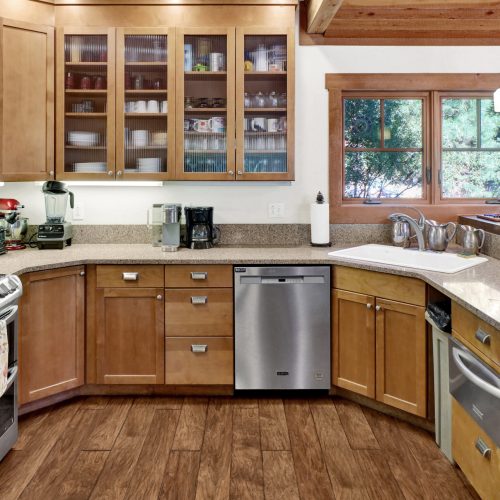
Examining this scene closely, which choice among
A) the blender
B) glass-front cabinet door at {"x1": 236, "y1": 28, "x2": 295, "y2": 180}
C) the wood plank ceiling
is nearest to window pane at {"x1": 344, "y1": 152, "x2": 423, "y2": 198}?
glass-front cabinet door at {"x1": 236, "y1": 28, "x2": 295, "y2": 180}

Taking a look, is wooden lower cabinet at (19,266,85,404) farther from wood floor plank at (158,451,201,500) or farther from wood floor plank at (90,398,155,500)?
wood floor plank at (158,451,201,500)

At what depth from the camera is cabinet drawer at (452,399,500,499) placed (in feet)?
5.65

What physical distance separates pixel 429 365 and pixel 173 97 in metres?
2.17

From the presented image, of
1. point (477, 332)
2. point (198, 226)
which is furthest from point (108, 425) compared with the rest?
point (477, 332)

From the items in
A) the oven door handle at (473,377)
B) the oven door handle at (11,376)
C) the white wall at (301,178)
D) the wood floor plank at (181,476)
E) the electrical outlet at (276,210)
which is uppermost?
the white wall at (301,178)

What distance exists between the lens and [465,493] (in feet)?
6.64

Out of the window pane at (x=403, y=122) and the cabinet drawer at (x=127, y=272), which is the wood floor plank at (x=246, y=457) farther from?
the window pane at (x=403, y=122)

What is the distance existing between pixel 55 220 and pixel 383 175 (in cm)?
227

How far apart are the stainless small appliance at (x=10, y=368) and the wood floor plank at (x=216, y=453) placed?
0.90m

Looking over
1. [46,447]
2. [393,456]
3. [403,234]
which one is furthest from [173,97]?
[393,456]

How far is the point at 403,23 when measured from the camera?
10.6ft

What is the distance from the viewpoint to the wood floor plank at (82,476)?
2018 millimetres

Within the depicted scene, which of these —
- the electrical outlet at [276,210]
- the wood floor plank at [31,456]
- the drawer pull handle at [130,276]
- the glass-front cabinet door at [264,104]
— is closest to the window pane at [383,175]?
the electrical outlet at [276,210]

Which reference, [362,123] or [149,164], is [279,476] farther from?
[362,123]
